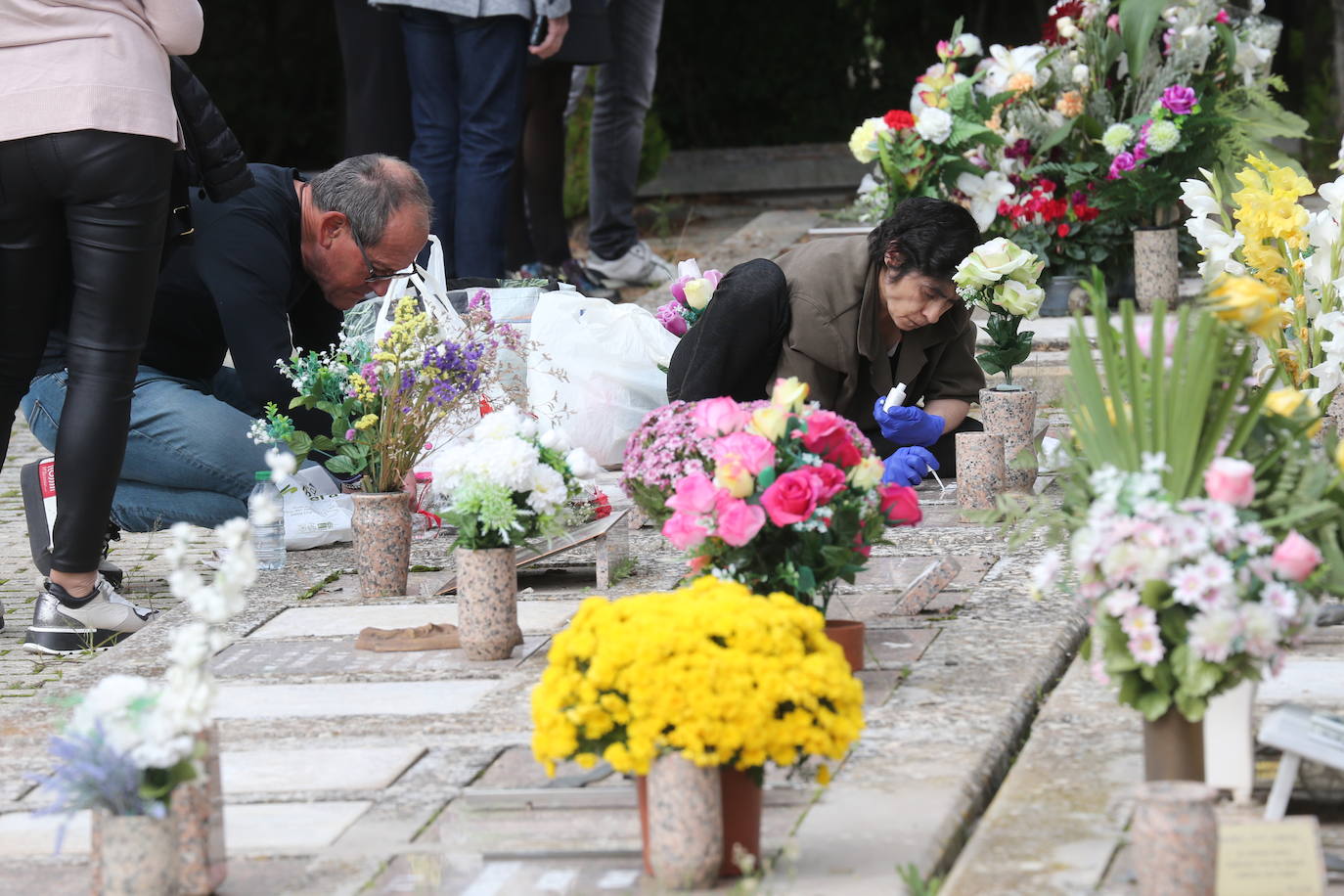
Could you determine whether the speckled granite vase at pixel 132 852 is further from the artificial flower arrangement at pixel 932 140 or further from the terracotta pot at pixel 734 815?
the artificial flower arrangement at pixel 932 140

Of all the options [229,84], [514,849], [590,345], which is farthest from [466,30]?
[229,84]

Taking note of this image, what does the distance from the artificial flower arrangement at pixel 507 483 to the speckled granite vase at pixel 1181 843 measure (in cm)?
144

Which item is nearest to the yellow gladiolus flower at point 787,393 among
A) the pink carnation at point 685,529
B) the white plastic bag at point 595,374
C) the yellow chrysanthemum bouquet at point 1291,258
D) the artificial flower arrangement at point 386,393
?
the pink carnation at point 685,529

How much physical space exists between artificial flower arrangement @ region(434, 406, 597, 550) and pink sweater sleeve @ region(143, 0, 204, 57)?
1.07 metres

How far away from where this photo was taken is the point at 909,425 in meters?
4.54

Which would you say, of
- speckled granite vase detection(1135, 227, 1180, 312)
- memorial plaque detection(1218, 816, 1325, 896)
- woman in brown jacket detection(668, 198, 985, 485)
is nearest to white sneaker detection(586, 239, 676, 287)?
speckled granite vase detection(1135, 227, 1180, 312)

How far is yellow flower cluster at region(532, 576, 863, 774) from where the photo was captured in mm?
2133

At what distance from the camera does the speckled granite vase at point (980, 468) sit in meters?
4.30

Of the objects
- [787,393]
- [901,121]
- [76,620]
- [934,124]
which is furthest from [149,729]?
[901,121]

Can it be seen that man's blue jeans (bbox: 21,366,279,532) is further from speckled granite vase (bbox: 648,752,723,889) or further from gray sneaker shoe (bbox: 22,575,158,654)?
speckled granite vase (bbox: 648,752,723,889)

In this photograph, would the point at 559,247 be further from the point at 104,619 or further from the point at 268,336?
the point at 104,619

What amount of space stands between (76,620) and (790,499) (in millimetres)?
1767

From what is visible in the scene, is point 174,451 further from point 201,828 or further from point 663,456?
point 201,828

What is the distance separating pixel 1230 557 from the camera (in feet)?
7.17
